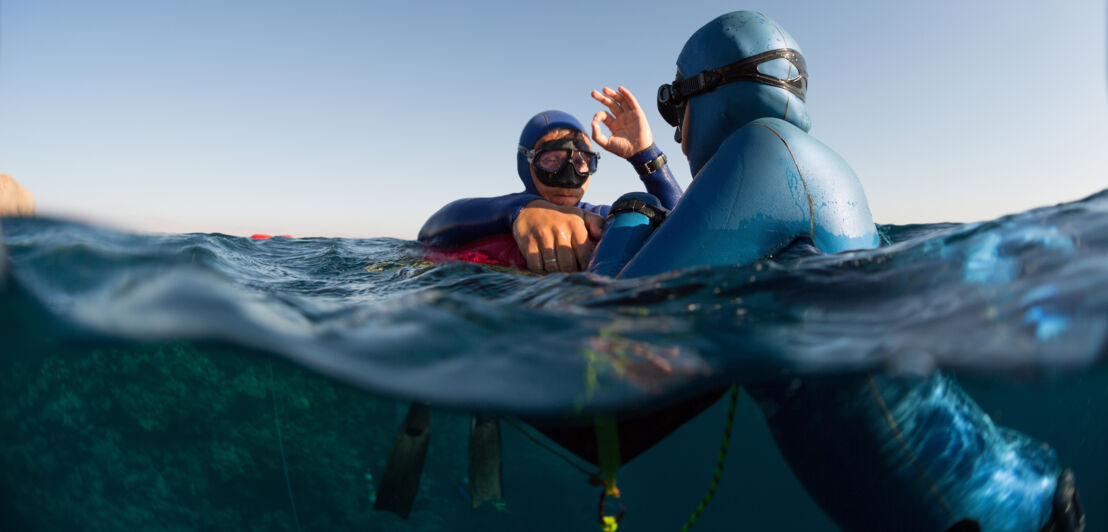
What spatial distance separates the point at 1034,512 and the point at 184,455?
8282mm

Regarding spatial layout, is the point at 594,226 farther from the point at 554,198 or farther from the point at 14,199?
the point at 14,199

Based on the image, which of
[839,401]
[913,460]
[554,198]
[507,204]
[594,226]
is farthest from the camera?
[554,198]

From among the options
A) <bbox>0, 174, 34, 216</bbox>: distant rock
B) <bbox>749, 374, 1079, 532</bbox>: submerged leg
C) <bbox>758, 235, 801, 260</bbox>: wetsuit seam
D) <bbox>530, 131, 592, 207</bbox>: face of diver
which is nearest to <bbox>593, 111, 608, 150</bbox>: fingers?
<bbox>530, 131, 592, 207</bbox>: face of diver

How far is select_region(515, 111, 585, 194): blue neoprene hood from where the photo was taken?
505cm

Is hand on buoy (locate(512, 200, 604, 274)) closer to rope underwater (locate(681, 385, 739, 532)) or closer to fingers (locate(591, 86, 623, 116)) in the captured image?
fingers (locate(591, 86, 623, 116))

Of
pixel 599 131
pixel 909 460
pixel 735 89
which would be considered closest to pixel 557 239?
pixel 599 131

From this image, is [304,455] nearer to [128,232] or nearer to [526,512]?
[526,512]

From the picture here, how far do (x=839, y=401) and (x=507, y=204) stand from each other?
3149 mm

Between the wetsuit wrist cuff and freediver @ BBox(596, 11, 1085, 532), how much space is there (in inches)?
55.9

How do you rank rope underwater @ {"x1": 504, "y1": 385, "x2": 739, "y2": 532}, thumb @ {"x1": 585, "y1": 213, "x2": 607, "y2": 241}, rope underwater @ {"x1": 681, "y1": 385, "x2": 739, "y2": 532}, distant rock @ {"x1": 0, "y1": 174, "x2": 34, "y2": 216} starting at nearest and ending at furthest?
rope underwater @ {"x1": 504, "y1": 385, "x2": 739, "y2": 532}, rope underwater @ {"x1": 681, "y1": 385, "x2": 739, "y2": 532}, distant rock @ {"x1": 0, "y1": 174, "x2": 34, "y2": 216}, thumb @ {"x1": 585, "y1": 213, "x2": 607, "y2": 241}

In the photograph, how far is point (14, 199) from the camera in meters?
3.27

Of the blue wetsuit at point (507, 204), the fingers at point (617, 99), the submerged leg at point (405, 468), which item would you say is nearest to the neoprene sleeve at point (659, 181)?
the blue wetsuit at point (507, 204)

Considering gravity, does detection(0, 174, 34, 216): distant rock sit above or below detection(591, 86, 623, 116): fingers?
below

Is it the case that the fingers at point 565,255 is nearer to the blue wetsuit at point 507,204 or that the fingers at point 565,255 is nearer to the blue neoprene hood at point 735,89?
the blue wetsuit at point 507,204
